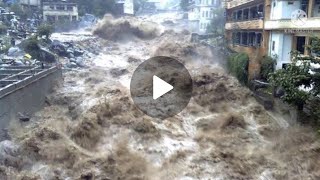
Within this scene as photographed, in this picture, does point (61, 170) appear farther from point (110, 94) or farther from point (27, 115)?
point (110, 94)

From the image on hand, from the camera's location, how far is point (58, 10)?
45969 millimetres

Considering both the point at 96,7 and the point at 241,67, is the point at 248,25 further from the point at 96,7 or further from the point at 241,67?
the point at 96,7

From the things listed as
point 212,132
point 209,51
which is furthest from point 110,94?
point 209,51

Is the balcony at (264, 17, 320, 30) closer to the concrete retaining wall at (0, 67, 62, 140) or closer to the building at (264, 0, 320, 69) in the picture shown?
the building at (264, 0, 320, 69)

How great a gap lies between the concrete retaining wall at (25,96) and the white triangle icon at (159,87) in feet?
16.2

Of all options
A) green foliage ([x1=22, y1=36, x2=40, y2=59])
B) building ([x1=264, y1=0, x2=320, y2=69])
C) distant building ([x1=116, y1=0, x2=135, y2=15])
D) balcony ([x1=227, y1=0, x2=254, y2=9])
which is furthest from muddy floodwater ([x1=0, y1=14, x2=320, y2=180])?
distant building ([x1=116, y1=0, x2=135, y2=15])

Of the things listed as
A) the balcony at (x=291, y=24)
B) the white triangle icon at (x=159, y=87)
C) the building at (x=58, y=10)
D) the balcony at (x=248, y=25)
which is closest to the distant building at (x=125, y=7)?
the building at (x=58, y=10)

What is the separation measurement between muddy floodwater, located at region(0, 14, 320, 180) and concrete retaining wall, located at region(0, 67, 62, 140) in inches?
16.6

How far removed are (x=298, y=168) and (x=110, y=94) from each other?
944cm

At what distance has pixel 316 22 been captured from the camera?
16078mm

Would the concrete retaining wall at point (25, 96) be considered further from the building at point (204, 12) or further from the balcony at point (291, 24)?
the building at point (204, 12)

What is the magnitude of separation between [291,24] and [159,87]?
282 inches

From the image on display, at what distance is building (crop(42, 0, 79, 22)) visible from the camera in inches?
1795
